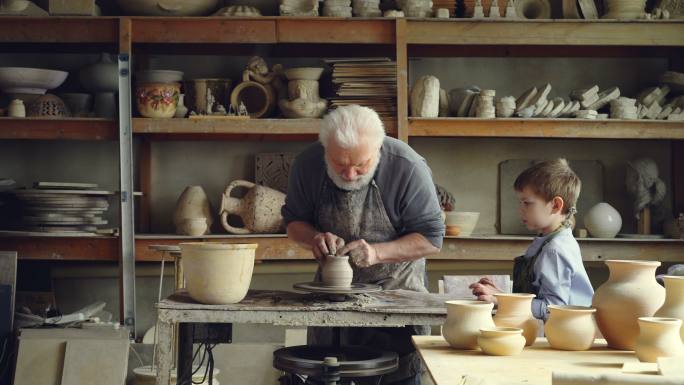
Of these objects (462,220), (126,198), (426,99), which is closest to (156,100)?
(126,198)

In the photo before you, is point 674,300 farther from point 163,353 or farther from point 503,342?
point 163,353

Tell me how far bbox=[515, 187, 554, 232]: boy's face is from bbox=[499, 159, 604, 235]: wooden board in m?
2.58

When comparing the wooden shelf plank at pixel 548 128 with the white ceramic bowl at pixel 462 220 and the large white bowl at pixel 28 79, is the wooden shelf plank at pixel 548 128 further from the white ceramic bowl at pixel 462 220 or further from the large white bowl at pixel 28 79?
the large white bowl at pixel 28 79

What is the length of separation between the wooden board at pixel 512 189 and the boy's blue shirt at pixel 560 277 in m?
2.70

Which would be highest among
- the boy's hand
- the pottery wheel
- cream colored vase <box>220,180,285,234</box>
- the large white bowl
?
the large white bowl

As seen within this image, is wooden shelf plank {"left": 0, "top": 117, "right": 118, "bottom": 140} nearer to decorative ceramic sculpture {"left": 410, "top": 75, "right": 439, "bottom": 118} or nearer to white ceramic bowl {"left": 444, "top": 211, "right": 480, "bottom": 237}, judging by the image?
decorative ceramic sculpture {"left": 410, "top": 75, "right": 439, "bottom": 118}

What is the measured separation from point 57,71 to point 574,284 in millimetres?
3545

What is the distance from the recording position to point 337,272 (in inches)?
125

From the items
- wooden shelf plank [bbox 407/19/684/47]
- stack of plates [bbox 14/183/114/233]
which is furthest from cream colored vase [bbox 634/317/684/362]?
stack of plates [bbox 14/183/114/233]

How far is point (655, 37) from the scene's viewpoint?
5.23m

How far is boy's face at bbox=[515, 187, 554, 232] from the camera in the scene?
10.5 feet

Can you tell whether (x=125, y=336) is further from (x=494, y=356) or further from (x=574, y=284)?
(x=494, y=356)

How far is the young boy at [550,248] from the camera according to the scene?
2.98 metres

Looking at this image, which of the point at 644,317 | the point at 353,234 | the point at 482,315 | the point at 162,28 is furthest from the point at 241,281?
the point at 162,28
